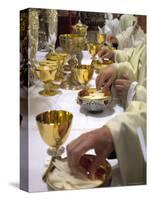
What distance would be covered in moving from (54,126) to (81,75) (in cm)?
19

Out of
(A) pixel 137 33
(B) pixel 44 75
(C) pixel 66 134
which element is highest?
(A) pixel 137 33

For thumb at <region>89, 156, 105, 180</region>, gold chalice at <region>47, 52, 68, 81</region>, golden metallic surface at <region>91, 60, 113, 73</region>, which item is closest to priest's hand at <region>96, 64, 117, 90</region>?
golden metallic surface at <region>91, 60, 113, 73</region>

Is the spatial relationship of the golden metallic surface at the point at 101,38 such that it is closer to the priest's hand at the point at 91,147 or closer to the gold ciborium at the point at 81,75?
the gold ciborium at the point at 81,75

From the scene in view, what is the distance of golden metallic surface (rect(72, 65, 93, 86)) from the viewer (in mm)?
1891

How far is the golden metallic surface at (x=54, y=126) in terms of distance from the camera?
71.3 inches

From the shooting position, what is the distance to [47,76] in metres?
1.83

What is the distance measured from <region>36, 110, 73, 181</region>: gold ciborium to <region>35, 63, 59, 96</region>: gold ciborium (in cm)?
6

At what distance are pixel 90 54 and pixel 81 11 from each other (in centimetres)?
14

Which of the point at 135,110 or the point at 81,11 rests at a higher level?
the point at 81,11

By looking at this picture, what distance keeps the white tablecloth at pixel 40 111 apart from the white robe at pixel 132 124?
0.15 feet

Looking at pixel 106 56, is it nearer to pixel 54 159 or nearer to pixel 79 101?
pixel 79 101

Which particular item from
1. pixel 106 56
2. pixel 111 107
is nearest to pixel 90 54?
pixel 106 56

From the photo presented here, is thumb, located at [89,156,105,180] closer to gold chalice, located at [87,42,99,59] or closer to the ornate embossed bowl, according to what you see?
the ornate embossed bowl

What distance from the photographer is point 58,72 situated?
73.1 inches
